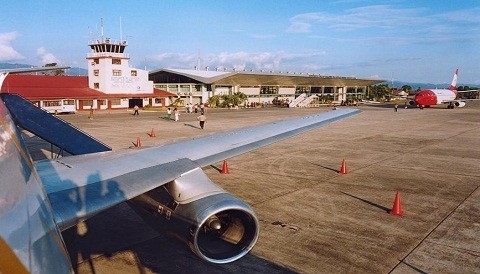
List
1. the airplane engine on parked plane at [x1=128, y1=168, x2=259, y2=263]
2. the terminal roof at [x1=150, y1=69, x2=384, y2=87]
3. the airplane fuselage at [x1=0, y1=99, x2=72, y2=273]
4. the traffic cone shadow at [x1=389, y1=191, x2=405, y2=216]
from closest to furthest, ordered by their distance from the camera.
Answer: the airplane fuselage at [x1=0, y1=99, x2=72, y2=273] < the airplane engine on parked plane at [x1=128, y1=168, x2=259, y2=263] < the traffic cone shadow at [x1=389, y1=191, x2=405, y2=216] < the terminal roof at [x1=150, y1=69, x2=384, y2=87]

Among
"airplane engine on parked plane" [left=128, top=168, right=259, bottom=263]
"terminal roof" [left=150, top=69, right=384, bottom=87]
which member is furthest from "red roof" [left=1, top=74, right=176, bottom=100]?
"airplane engine on parked plane" [left=128, top=168, right=259, bottom=263]

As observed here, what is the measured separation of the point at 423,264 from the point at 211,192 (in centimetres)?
558

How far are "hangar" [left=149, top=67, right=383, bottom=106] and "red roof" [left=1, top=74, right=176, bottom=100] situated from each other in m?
11.9

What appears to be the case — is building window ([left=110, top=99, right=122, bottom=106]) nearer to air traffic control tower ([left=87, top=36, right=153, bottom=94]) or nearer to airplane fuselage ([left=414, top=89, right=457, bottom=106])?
air traffic control tower ([left=87, top=36, right=153, bottom=94])

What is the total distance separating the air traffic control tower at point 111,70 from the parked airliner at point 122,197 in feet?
210

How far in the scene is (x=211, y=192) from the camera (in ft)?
23.1

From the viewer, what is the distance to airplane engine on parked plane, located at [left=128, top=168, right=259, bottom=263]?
6.54m

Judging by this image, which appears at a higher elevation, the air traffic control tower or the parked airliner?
the air traffic control tower

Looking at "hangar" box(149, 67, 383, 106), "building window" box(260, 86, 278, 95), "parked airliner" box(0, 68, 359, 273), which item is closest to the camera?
"parked airliner" box(0, 68, 359, 273)

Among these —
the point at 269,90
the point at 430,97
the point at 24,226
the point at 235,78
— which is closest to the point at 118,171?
the point at 24,226

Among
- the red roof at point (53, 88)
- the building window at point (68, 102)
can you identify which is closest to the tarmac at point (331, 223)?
the red roof at point (53, 88)

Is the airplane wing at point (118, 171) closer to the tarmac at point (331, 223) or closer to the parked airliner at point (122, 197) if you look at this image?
the parked airliner at point (122, 197)

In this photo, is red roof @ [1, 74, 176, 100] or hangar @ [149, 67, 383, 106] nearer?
red roof @ [1, 74, 176, 100]

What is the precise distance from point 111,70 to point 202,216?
222 ft
